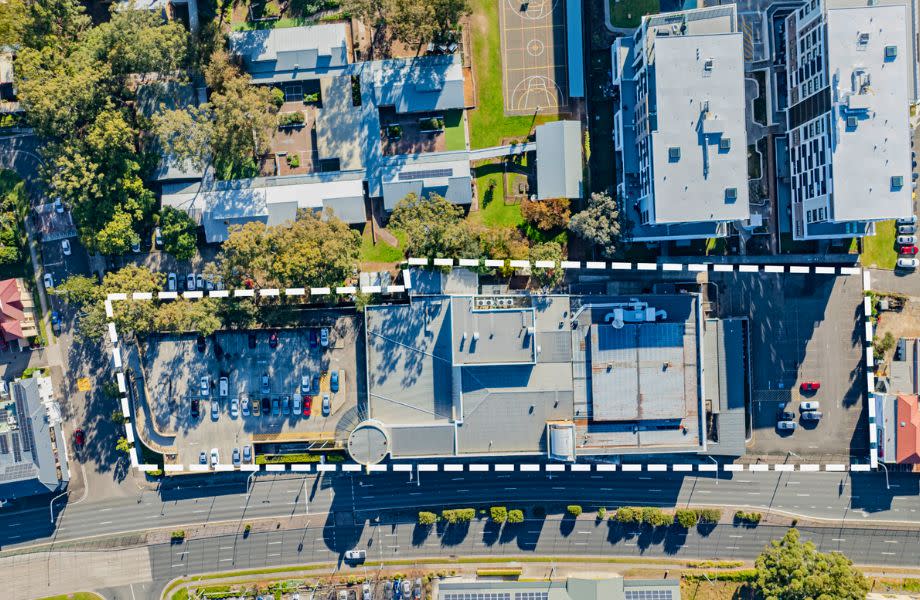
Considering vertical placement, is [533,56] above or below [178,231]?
above

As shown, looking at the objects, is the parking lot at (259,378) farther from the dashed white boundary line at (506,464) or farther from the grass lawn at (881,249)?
the grass lawn at (881,249)

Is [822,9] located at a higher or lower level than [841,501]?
higher

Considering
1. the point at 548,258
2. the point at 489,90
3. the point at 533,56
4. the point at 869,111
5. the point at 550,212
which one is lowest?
the point at 548,258

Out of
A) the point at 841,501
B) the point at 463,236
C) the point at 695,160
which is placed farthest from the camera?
the point at 841,501

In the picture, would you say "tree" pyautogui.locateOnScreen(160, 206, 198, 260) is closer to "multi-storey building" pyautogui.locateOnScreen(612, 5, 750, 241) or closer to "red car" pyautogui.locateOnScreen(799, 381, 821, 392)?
"multi-storey building" pyautogui.locateOnScreen(612, 5, 750, 241)

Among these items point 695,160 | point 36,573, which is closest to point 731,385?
point 695,160

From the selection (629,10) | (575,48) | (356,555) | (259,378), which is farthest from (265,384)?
(629,10)

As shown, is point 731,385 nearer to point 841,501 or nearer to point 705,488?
point 705,488

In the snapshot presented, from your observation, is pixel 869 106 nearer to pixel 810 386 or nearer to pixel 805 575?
pixel 810 386
